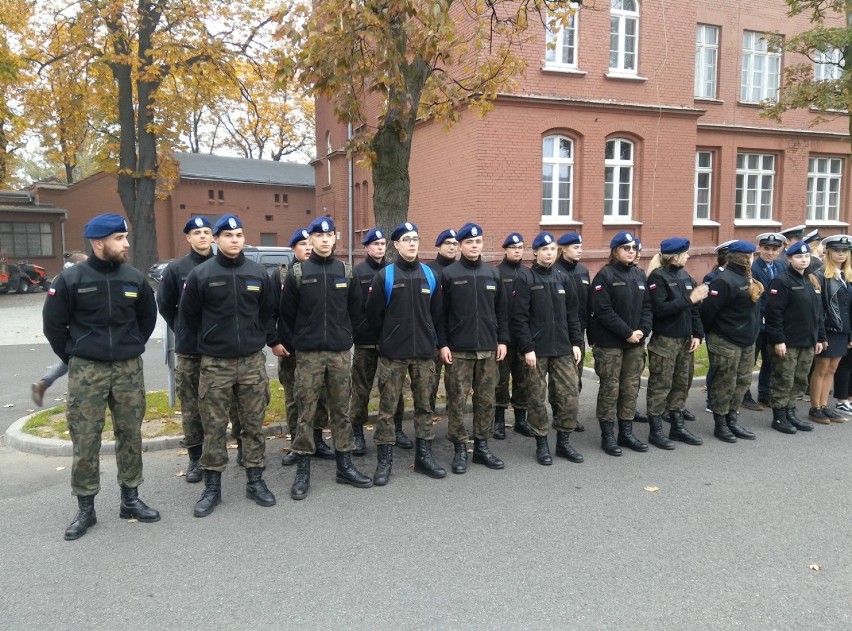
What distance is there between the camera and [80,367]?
4.51m

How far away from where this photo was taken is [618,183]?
17500mm

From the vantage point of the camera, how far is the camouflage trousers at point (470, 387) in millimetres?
5781

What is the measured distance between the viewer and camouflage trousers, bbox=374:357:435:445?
5.56 meters

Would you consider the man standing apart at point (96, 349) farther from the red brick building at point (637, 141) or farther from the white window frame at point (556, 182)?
the white window frame at point (556, 182)

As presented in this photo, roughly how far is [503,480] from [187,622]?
114 inches

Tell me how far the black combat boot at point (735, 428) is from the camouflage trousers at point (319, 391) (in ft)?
13.6

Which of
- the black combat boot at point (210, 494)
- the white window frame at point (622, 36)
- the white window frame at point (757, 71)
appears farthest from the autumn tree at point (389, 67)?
the white window frame at point (757, 71)

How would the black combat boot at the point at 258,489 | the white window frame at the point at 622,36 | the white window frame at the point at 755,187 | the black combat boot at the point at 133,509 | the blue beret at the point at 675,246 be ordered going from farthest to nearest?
the white window frame at the point at 755,187 < the white window frame at the point at 622,36 < the blue beret at the point at 675,246 < the black combat boot at the point at 258,489 < the black combat boot at the point at 133,509

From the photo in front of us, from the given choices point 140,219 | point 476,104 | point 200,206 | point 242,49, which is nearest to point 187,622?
point 476,104

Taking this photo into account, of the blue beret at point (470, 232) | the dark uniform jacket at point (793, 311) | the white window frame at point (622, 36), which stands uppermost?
the white window frame at point (622, 36)

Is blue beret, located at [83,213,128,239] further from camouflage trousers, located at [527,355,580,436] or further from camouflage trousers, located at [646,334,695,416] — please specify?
camouflage trousers, located at [646,334,695,416]

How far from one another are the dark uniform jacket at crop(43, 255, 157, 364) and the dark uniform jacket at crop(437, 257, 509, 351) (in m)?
2.49

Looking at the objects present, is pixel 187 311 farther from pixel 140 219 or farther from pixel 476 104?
pixel 140 219

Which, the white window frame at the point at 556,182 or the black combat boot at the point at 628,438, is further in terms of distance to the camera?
the white window frame at the point at 556,182
